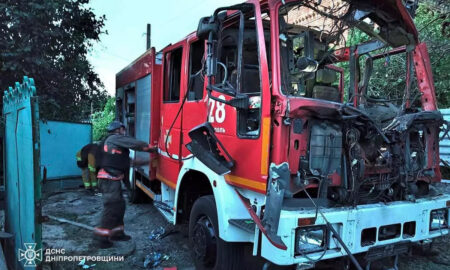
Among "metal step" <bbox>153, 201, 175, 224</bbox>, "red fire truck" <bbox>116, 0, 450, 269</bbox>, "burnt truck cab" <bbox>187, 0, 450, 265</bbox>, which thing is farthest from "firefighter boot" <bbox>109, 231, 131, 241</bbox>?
"burnt truck cab" <bbox>187, 0, 450, 265</bbox>

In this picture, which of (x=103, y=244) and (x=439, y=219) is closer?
(x=439, y=219)

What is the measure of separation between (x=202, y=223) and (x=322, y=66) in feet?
6.29

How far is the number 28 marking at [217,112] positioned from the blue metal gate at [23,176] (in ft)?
4.93

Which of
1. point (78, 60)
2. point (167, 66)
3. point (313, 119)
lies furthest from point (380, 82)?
point (78, 60)

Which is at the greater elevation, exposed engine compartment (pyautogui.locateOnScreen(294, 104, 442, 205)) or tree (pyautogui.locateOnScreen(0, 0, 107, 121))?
tree (pyautogui.locateOnScreen(0, 0, 107, 121))

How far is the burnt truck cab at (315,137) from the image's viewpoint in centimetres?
241

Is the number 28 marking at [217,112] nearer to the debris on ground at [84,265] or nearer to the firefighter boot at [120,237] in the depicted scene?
the debris on ground at [84,265]

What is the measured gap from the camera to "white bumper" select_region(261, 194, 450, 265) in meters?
2.28

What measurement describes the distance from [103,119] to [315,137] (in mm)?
15878

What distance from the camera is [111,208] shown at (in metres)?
4.44

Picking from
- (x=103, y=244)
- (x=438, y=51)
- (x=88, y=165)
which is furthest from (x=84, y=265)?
(x=438, y=51)

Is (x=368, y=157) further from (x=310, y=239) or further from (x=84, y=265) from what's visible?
(x=84, y=265)

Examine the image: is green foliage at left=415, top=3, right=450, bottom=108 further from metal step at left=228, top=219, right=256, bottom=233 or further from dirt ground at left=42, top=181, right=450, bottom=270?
metal step at left=228, top=219, right=256, bottom=233

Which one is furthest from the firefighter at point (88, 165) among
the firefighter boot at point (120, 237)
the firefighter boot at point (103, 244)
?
the firefighter boot at point (103, 244)
